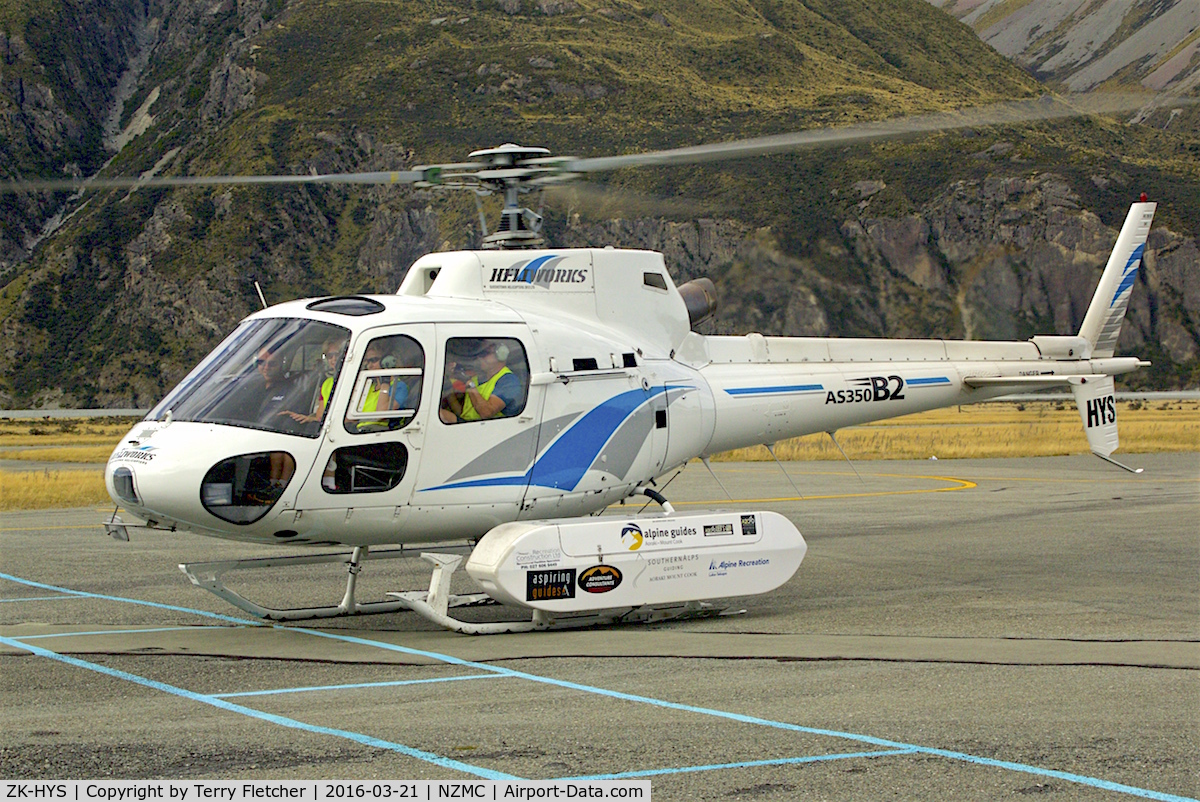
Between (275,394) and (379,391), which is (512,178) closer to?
→ (379,391)

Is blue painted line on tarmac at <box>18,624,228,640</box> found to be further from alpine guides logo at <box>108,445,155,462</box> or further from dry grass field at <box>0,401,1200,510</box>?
dry grass field at <box>0,401,1200,510</box>

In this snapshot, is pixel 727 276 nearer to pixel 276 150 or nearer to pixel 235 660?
pixel 235 660

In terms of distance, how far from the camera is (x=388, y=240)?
105250 mm

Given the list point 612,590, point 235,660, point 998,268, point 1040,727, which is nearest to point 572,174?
point 612,590

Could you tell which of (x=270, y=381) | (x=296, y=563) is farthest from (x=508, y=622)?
(x=270, y=381)

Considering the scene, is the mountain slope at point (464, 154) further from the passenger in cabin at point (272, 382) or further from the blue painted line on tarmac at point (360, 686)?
the blue painted line on tarmac at point (360, 686)

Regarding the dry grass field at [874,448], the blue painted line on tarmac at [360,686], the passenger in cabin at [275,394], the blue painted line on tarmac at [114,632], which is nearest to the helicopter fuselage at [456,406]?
the passenger in cabin at [275,394]

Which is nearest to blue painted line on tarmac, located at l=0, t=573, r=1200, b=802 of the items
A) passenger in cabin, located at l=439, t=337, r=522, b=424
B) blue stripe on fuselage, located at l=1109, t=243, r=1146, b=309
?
passenger in cabin, located at l=439, t=337, r=522, b=424

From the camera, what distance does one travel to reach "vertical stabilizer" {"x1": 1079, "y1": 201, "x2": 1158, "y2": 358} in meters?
15.6

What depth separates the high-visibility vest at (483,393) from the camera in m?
10.7

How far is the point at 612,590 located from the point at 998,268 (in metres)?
62.9

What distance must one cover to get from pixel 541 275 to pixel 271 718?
592 cm

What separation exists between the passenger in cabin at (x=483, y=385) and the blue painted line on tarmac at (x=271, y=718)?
3.32 meters

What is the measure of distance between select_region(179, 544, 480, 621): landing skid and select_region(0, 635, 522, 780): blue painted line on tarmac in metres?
1.47
